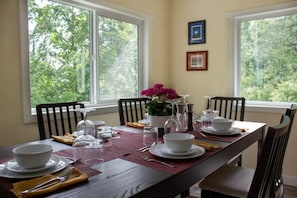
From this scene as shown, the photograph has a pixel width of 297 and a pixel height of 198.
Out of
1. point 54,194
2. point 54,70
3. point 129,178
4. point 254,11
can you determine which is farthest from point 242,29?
point 54,194

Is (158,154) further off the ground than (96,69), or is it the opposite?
(96,69)

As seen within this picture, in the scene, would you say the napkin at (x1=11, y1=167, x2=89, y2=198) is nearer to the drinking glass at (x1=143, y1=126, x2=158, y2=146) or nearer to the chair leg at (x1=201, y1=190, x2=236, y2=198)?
the drinking glass at (x1=143, y1=126, x2=158, y2=146)

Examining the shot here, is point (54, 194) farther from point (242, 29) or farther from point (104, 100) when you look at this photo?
point (242, 29)

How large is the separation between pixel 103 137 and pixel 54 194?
0.82 metres

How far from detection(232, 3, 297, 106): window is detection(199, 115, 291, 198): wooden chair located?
5.08 ft

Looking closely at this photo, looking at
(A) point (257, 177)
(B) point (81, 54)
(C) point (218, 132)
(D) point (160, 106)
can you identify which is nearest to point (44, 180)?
(A) point (257, 177)

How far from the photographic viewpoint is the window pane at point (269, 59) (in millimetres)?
3037

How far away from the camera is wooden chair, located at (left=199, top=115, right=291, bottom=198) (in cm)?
108

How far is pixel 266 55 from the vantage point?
126 inches

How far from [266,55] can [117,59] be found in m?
1.84

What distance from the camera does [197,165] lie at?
1262mm

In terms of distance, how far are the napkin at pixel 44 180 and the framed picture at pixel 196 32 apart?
2.92 meters

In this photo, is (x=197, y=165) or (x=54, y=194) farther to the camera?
(x=197, y=165)

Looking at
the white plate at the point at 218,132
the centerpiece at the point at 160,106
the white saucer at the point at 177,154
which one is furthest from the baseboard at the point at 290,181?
the white saucer at the point at 177,154
